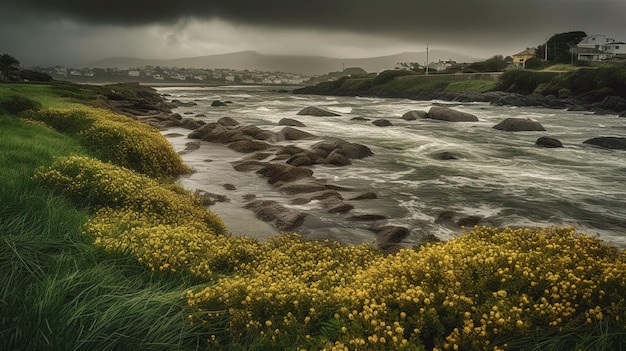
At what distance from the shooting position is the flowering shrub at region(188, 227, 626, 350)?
5.27m

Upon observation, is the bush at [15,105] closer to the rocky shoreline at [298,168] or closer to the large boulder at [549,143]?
the rocky shoreline at [298,168]

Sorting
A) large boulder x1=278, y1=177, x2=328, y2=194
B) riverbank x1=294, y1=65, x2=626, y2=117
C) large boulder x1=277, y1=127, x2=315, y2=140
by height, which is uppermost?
riverbank x1=294, y1=65, x2=626, y2=117

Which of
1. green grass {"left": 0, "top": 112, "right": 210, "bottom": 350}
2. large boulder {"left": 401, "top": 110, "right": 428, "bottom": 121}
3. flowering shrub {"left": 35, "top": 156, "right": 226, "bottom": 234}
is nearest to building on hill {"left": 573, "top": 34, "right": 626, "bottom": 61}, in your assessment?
large boulder {"left": 401, "top": 110, "right": 428, "bottom": 121}

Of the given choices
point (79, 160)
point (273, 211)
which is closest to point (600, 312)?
point (273, 211)

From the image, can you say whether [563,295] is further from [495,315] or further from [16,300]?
[16,300]

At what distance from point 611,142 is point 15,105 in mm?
35760

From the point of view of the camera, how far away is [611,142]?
31.2 metres

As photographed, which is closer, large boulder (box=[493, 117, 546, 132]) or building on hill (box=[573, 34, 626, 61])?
large boulder (box=[493, 117, 546, 132])

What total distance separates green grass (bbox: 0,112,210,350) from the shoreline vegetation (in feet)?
0.07

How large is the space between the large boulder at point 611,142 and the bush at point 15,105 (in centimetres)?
3467

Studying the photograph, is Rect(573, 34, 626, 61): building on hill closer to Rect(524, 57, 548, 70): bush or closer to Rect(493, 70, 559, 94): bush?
Rect(524, 57, 548, 70): bush

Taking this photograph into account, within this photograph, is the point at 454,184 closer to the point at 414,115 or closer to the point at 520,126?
the point at 520,126

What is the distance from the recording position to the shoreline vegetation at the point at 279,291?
518 centimetres

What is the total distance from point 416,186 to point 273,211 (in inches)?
303
